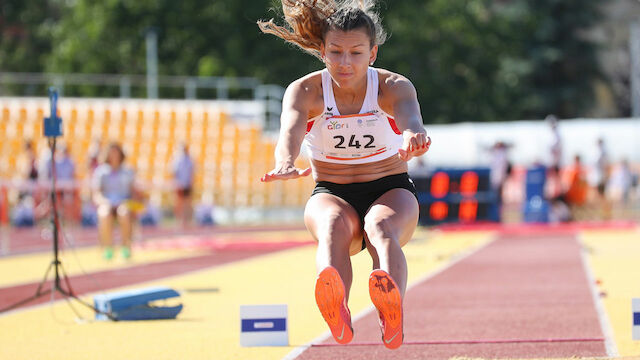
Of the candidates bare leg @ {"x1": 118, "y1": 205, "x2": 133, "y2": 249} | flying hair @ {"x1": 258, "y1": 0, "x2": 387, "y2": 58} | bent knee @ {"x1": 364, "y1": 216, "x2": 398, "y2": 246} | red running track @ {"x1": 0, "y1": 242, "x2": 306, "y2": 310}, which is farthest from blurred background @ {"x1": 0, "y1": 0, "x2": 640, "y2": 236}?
bent knee @ {"x1": 364, "y1": 216, "x2": 398, "y2": 246}

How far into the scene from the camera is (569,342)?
22.4 feet

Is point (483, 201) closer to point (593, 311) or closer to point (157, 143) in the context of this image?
point (157, 143)

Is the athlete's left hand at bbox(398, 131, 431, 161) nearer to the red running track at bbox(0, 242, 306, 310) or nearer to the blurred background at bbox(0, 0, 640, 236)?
the red running track at bbox(0, 242, 306, 310)

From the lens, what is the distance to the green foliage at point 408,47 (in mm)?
47625

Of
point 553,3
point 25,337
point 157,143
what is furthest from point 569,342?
point 553,3

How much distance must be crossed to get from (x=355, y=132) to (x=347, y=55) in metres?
0.40

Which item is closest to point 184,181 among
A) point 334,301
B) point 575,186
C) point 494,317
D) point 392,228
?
point 575,186

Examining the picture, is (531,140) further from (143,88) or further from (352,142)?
(352,142)

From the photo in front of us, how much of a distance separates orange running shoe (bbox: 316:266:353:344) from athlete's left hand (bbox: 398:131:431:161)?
2.12ft

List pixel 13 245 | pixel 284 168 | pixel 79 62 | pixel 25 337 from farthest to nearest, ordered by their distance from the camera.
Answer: pixel 79 62 < pixel 13 245 < pixel 25 337 < pixel 284 168

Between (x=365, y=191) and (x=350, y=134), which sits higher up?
(x=350, y=134)

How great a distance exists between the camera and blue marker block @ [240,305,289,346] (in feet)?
22.4

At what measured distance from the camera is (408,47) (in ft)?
165

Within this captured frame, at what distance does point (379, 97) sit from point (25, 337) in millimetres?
3350
